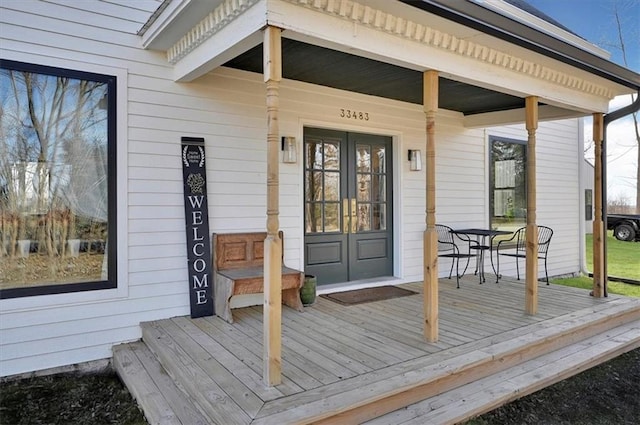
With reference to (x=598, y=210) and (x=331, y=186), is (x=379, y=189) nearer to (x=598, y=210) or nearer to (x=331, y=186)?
(x=331, y=186)

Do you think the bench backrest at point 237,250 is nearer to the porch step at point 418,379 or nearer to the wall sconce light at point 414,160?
the porch step at point 418,379

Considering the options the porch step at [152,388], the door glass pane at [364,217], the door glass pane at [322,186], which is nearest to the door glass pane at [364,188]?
the door glass pane at [364,217]

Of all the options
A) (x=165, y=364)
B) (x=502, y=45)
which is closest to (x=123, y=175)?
(x=165, y=364)

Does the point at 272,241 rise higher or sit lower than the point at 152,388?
higher

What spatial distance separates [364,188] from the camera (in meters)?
5.54

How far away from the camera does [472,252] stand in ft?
21.8

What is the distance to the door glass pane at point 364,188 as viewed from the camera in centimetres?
548

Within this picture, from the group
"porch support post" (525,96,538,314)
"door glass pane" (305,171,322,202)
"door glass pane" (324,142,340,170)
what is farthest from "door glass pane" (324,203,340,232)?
"porch support post" (525,96,538,314)

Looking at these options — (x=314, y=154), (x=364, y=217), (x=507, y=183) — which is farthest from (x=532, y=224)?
(x=507, y=183)

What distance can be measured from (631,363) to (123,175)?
16.3ft

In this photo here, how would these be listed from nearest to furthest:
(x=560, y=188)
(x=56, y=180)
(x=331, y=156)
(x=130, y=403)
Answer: (x=130, y=403) → (x=56, y=180) → (x=331, y=156) → (x=560, y=188)

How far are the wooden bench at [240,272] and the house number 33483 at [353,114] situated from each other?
186cm

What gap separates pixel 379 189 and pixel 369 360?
10.2 ft

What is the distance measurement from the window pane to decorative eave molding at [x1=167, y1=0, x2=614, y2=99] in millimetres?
955
